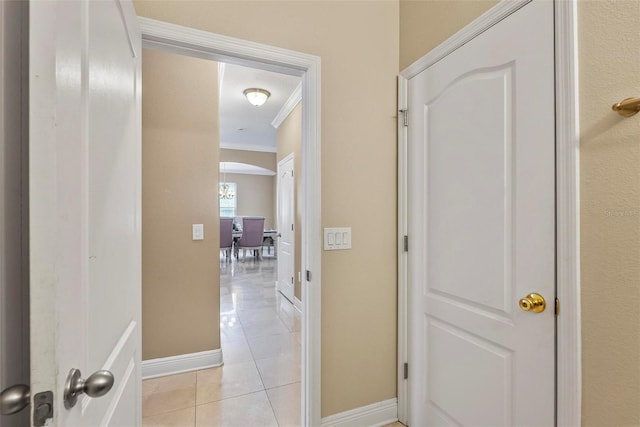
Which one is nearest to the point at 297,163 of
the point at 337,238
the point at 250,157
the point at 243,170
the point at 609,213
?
the point at 337,238

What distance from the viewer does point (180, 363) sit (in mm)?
2363

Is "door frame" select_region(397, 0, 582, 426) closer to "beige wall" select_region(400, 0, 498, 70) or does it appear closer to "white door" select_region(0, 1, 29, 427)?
"beige wall" select_region(400, 0, 498, 70)

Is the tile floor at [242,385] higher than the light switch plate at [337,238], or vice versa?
the light switch plate at [337,238]

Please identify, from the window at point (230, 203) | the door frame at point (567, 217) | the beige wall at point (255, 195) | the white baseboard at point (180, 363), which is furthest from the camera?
the beige wall at point (255, 195)

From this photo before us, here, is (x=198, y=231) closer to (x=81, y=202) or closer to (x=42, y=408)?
(x=81, y=202)

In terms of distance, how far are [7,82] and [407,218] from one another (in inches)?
65.1

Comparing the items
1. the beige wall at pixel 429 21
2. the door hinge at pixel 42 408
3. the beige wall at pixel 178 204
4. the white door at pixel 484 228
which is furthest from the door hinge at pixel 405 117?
the door hinge at pixel 42 408

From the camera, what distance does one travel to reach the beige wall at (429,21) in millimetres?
1375

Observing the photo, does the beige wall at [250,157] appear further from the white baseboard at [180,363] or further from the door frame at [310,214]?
the door frame at [310,214]

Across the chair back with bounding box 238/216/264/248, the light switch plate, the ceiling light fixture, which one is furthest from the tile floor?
the chair back with bounding box 238/216/264/248

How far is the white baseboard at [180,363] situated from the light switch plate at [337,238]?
157cm

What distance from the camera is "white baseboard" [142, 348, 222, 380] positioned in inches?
89.4

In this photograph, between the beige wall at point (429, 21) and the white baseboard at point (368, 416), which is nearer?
the beige wall at point (429, 21)

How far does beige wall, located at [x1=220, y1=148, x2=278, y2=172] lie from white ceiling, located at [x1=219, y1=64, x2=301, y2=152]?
14 cm
